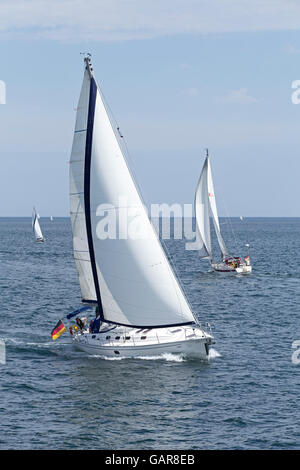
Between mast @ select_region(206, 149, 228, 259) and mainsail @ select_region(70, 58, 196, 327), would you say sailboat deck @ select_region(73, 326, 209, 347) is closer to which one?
mainsail @ select_region(70, 58, 196, 327)

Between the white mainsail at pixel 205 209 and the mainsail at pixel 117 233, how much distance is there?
5036 centimetres

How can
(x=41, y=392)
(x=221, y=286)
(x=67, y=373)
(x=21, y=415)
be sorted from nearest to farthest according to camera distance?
(x=21, y=415), (x=41, y=392), (x=67, y=373), (x=221, y=286)

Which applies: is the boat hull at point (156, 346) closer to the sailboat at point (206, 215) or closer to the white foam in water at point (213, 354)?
the white foam in water at point (213, 354)

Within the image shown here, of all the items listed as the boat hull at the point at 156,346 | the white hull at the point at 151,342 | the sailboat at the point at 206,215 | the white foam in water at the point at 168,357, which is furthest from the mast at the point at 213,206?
the white foam in water at the point at 168,357

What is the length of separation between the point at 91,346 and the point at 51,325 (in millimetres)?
12403

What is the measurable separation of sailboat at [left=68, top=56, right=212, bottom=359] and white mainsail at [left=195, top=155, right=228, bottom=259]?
165 feet

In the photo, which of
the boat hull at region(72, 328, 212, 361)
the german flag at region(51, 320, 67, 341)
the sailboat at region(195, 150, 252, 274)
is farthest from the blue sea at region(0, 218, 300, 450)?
the sailboat at region(195, 150, 252, 274)

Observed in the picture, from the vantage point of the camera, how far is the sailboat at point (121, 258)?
136ft

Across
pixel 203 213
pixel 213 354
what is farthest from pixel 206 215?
pixel 213 354

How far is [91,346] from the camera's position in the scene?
43.2 m

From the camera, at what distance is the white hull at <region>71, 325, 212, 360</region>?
41.4 m

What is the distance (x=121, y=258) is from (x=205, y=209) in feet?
169

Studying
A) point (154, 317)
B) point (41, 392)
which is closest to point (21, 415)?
point (41, 392)
